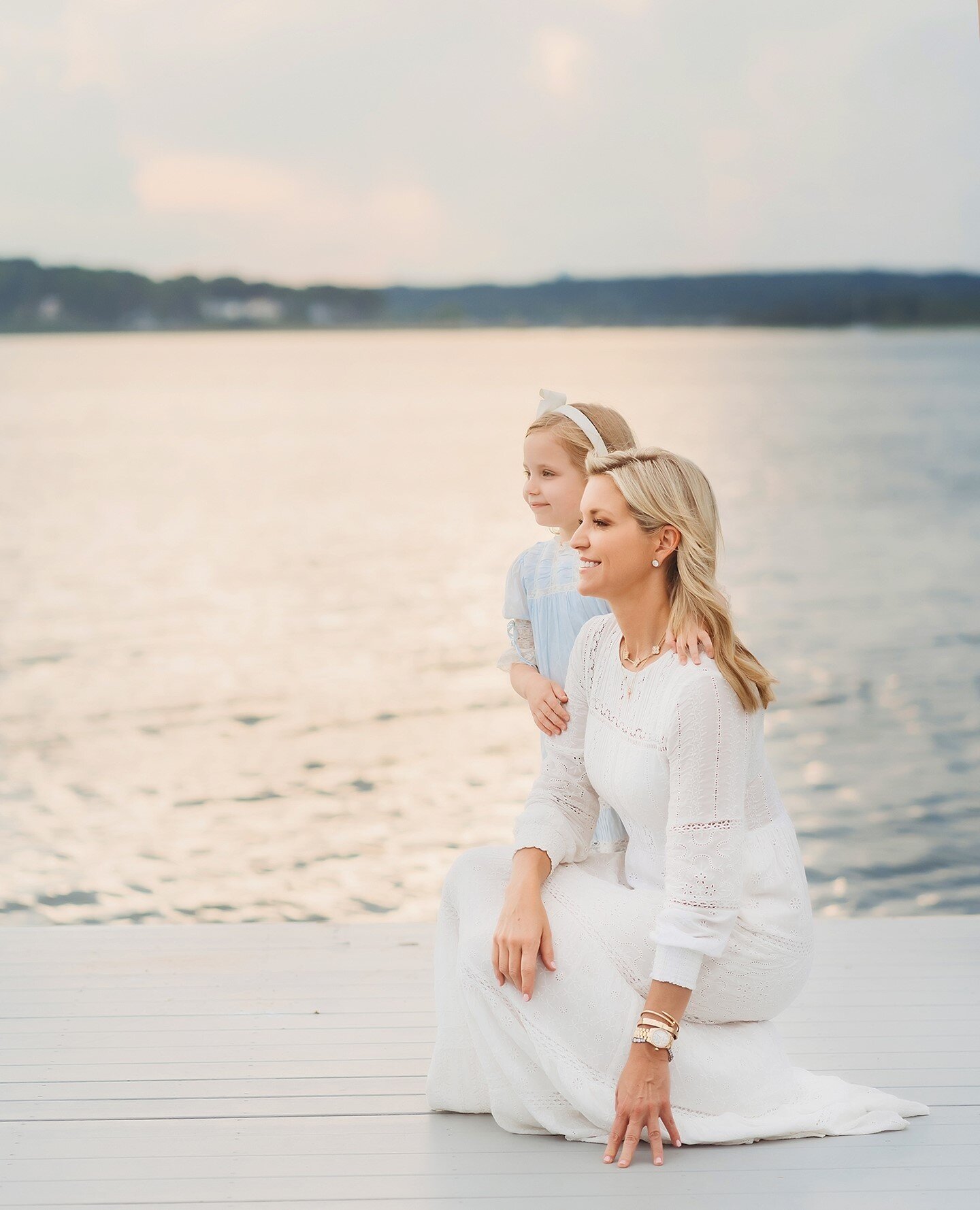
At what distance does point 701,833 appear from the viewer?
1960 millimetres

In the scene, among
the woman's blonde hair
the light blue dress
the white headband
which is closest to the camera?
the woman's blonde hair

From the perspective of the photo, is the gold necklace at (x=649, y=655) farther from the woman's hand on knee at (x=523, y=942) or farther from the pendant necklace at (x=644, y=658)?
the woman's hand on knee at (x=523, y=942)

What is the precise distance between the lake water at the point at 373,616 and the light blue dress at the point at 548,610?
8.85 feet

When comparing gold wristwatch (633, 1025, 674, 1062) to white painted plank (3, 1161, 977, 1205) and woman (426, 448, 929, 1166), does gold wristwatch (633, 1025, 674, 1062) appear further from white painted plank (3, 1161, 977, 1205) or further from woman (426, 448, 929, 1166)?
white painted plank (3, 1161, 977, 1205)

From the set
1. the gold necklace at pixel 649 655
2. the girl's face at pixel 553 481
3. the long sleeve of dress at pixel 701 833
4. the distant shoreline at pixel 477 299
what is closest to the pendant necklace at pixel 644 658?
the gold necklace at pixel 649 655

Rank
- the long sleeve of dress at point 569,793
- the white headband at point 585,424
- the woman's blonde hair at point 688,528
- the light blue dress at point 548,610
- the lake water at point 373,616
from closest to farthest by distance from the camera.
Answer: the woman's blonde hair at point 688,528, the long sleeve of dress at point 569,793, the white headband at point 585,424, the light blue dress at point 548,610, the lake water at point 373,616

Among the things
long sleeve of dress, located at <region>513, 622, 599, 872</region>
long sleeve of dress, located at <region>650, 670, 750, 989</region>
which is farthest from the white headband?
long sleeve of dress, located at <region>650, 670, 750, 989</region>

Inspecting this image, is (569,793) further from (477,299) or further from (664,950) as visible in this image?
(477,299)

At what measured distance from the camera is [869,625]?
1275 cm

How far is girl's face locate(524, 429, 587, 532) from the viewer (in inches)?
104

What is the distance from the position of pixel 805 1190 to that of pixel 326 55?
26129mm

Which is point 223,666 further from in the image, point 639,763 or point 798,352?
point 798,352

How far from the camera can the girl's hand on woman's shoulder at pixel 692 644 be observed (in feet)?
6.59

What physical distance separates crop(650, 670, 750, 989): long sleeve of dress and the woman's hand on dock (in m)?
0.12
